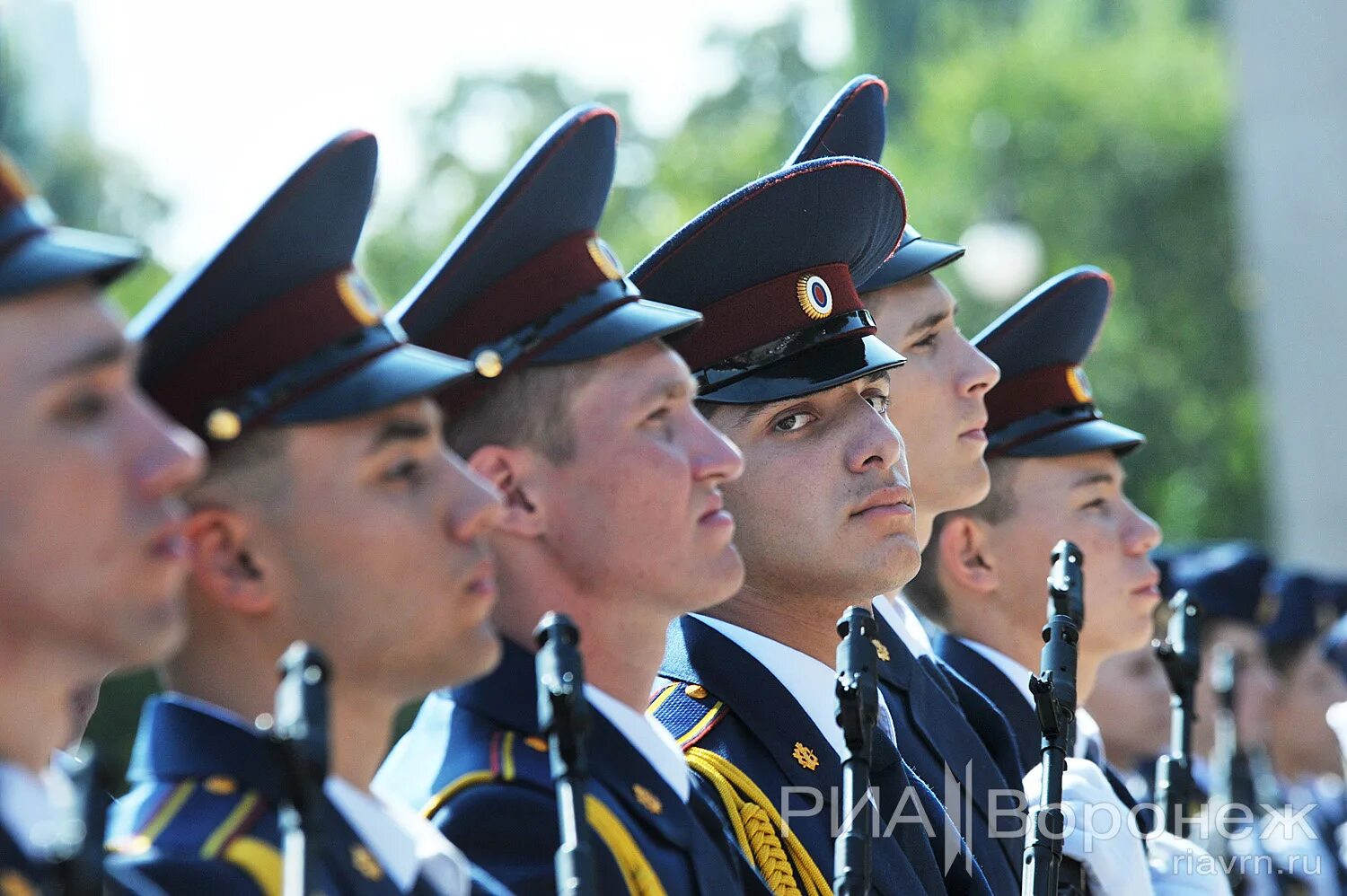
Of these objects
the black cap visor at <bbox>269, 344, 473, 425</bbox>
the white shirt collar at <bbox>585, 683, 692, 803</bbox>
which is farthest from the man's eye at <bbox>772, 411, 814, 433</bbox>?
the black cap visor at <bbox>269, 344, 473, 425</bbox>

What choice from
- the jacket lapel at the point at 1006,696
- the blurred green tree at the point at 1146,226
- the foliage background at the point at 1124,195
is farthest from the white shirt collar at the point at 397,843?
the blurred green tree at the point at 1146,226

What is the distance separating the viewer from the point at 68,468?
8.26 feet

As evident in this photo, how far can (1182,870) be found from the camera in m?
4.81

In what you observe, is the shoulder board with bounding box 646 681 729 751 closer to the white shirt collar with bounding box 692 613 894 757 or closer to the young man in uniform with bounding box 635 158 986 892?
the young man in uniform with bounding box 635 158 986 892

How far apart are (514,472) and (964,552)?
2289mm

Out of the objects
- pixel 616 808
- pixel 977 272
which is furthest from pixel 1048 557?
pixel 977 272

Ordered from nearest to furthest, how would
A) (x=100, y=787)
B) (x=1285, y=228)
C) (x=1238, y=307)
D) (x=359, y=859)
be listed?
1. (x=100, y=787)
2. (x=359, y=859)
3. (x=1285, y=228)
4. (x=1238, y=307)

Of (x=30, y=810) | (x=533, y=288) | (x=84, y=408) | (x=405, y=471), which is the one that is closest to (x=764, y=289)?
(x=533, y=288)

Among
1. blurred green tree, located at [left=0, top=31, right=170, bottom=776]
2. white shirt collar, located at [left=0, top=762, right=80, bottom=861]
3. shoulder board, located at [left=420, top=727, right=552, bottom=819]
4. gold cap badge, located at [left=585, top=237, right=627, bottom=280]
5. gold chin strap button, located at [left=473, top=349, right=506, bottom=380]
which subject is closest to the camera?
white shirt collar, located at [left=0, top=762, right=80, bottom=861]

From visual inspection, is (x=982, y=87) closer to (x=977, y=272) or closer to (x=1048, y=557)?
(x=977, y=272)

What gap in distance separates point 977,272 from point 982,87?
856cm

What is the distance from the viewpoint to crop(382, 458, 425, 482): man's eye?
2975mm

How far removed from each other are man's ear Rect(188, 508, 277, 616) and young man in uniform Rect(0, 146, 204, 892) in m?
0.25

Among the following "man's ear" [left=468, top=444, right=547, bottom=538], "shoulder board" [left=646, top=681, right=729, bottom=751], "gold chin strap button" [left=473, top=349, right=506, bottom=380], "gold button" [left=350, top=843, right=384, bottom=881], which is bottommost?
"gold button" [left=350, top=843, right=384, bottom=881]
